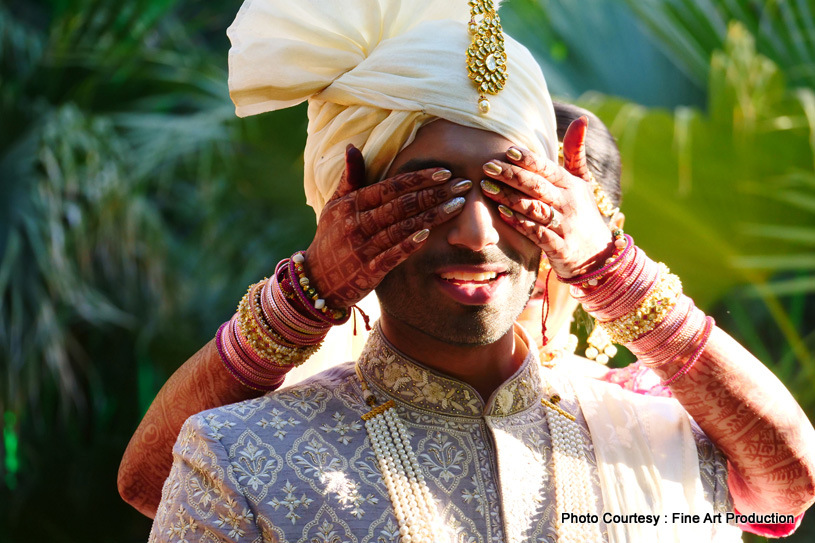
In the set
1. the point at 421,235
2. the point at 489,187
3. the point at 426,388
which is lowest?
the point at 426,388

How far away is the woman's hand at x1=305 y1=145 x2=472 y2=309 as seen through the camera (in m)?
2.03

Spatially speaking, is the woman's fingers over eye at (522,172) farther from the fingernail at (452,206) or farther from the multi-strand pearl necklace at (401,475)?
the multi-strand pearl necklace at (401,475)

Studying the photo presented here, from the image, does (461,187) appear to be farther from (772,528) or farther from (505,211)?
(772,528)

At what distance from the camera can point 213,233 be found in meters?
6.30

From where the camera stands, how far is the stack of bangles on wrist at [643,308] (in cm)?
216

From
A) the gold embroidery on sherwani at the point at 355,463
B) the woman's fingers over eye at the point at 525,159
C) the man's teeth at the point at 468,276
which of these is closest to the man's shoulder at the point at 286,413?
the gold embroidery on sherwani at the point at 355,463

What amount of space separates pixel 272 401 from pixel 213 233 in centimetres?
425

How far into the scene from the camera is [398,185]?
2053 mm

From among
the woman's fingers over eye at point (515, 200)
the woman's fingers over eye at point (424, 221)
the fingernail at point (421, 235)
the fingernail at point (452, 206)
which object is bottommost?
the fingernail at point (421, 235)

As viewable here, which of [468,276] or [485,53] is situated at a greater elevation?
[485,53]

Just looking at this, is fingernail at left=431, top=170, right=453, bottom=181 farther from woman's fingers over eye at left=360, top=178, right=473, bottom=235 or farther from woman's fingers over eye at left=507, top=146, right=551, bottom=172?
woman's fingers over eye at left=507, top=146, right=551, bottom=172

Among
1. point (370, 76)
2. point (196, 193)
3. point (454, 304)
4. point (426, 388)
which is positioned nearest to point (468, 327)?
point (454, 304)

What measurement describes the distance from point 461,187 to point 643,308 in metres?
0.46

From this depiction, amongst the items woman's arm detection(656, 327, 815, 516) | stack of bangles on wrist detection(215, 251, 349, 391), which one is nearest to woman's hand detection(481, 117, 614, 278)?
woman's arm detection(656, 327, 815, 516)
